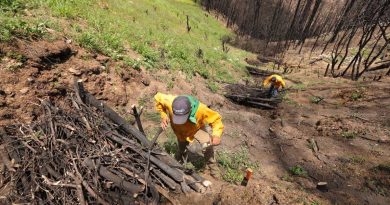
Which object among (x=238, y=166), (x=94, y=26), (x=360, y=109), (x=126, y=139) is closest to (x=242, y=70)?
(x=360, y=109)

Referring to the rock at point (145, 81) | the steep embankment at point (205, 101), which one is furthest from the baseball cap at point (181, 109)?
the rock at point (145, 81)

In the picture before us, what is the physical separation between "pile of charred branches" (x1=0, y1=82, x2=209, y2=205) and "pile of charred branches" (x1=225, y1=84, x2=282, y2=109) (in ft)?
21.7

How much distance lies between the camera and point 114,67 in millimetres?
Answer: 7867

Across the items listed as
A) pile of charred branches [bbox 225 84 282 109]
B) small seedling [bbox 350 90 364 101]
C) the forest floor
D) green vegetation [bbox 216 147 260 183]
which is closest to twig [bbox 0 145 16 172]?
the forest floor

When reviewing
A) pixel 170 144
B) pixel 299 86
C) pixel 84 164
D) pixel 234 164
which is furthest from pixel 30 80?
pixel 299 86

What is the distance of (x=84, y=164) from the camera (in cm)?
414

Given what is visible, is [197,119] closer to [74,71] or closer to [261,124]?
[74,71]

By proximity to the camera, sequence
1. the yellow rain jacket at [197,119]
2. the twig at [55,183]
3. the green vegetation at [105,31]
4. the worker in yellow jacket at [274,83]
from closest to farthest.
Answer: the twig at [55,183]
the yellow rain jacket at [197,119]
the green vegetation at [105,31]
the worker in yellow jacket at [274,83]

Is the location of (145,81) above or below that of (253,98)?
above

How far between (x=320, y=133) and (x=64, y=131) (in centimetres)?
739

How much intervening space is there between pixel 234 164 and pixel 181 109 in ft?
7.94

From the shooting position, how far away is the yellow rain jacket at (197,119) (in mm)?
4941

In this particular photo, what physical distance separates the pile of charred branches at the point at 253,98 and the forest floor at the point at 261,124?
0.95 feet

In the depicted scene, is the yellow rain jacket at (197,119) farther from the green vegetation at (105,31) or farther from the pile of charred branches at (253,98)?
the pile of charred branches at (253,98)
